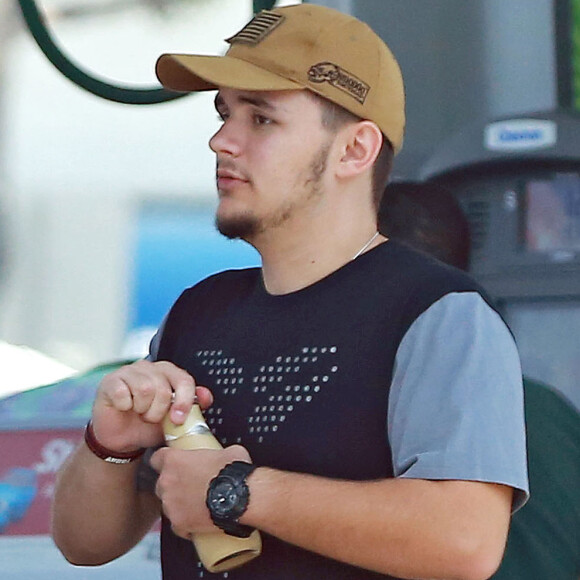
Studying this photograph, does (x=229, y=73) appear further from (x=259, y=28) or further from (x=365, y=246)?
(x=365, y=246)

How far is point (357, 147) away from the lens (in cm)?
184

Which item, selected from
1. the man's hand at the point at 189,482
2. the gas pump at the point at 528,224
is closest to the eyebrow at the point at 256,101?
the man's hand at the point at 189,482

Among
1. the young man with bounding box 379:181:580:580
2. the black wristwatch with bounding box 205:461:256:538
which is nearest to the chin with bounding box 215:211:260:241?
the black wristwatch with bounding box 205:461:256:538

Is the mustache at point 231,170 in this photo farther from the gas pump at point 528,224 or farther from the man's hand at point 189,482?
the gas pump at point 528,224

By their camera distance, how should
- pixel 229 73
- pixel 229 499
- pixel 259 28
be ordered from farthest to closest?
pixel 259 28
pixel 229 73
pixel 229 499

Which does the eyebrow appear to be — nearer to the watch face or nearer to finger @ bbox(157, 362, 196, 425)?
finger @ bbox(157, 362, 196, 425)

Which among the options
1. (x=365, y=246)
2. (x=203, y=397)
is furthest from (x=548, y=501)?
(x=203, y=397)

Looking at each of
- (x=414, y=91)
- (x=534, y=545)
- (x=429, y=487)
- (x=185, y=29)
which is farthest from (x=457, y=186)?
(x=429, y=487)

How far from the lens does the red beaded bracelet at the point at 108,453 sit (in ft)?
5.88

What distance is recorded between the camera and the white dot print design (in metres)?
1.66

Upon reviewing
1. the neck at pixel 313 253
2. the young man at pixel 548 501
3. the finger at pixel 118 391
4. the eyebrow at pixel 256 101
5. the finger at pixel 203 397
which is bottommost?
the young man at pixel 548 501

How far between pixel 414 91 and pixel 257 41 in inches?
63.1

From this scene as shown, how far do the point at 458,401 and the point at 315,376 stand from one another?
19 cm

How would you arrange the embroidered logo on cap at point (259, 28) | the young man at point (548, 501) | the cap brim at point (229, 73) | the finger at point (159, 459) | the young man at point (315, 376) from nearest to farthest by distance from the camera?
the young man at point (315, 376)
the finger at point (159, 459)
the cap brim at point (229, 73)
the embroidered logo on cap at point (259, 28)
the young man at point (548, 501)
